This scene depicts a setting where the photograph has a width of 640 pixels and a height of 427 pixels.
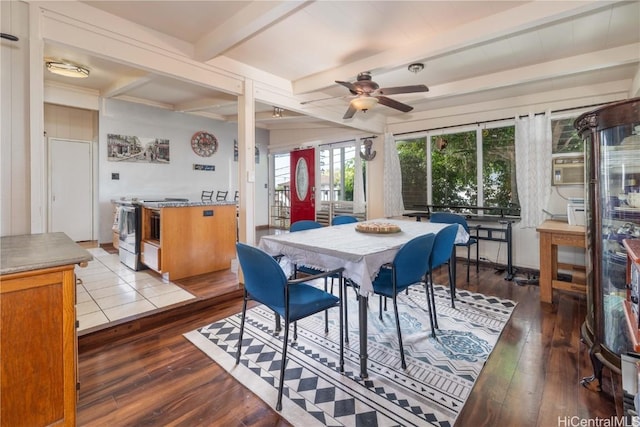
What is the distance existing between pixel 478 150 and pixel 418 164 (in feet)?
3.30

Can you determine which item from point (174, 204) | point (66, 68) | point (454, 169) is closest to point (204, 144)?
point (66, 68)

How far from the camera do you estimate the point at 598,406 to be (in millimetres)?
1634

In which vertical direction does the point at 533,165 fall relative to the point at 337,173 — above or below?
below

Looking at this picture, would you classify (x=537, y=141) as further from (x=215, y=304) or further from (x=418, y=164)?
(x=215, y=304)

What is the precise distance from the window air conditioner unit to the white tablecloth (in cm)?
261

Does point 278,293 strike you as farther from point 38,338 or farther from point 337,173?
point 337,173

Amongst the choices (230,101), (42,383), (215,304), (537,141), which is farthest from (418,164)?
(42,383)

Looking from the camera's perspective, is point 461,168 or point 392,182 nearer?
point 461,168

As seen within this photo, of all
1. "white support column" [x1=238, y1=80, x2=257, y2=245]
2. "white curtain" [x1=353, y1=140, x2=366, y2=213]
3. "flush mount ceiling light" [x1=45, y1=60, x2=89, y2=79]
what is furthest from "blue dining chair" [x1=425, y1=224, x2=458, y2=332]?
"flush mount ceiling light" [x1=45, y1=60, x2=89, y2=79]

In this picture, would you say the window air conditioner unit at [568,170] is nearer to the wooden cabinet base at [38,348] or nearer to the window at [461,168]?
the window at [461,168]

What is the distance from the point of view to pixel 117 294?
3074mm

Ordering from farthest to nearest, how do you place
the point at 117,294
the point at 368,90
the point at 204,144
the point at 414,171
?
the point at 204,144 → the point at 414,171 → the point at 117,294 → the point at 368,90

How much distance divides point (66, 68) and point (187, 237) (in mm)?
2581

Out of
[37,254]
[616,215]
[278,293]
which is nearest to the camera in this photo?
[37,254]
